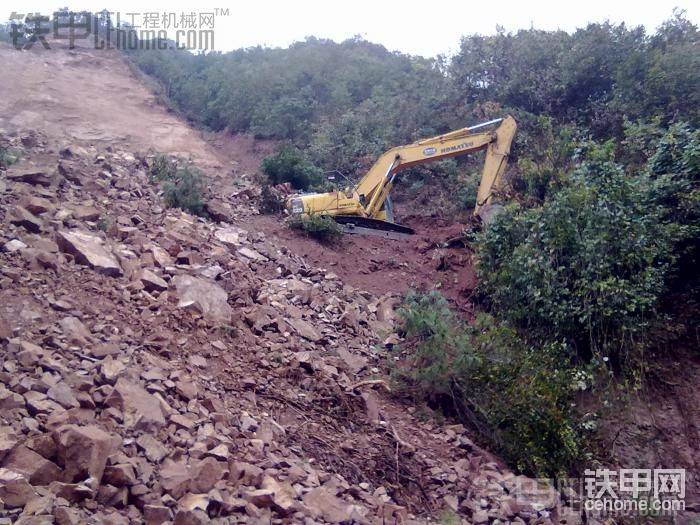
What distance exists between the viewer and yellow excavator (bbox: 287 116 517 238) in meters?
9.91

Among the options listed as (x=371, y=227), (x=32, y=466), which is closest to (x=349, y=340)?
(x=32, y=466)

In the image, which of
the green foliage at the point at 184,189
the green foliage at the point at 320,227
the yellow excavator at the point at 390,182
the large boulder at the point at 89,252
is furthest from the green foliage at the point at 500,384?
the yellow excavator at the point at 390,182

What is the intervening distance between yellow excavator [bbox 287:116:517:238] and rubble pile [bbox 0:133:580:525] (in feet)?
9.16

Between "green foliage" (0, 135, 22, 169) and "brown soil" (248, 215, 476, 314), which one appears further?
"brown soil" (248, 215, 476, 314)

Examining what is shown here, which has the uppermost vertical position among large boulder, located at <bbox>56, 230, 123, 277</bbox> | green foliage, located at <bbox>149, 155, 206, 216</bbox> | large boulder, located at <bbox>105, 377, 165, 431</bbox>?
green foliage, located at <bbox>149, 155, 206, 216</bbox>

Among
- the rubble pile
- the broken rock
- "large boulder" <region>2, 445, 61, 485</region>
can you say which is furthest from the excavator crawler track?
"large boulder" <region>2, 445, 61, 485</region>

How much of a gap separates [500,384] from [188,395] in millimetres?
2759

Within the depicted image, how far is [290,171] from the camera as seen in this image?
1223cm

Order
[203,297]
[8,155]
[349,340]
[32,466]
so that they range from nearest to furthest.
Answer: [32,466]
[203,297]
[349,340]
[8,155]

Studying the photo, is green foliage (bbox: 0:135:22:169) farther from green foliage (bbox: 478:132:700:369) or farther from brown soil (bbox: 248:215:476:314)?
green foliage (bbox: 478:132:700:369)

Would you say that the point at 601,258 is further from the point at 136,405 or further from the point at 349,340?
the point at 136,405

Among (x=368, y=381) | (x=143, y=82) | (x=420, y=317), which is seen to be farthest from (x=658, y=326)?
(x=143, y=82)

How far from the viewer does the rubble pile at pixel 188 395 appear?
3.48 m

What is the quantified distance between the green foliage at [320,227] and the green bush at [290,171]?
2691 millimetres
